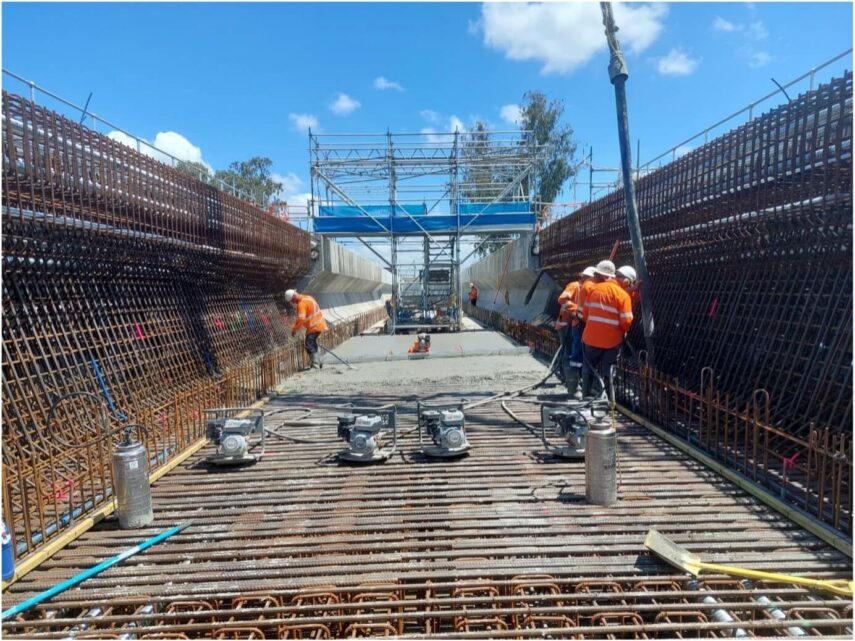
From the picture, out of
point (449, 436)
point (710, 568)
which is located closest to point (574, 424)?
point (449, 436)

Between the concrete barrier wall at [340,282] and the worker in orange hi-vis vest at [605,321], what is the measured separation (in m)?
14.3

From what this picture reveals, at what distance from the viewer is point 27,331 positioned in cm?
591

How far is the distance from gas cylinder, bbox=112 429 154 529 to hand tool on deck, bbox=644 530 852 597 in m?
3.78

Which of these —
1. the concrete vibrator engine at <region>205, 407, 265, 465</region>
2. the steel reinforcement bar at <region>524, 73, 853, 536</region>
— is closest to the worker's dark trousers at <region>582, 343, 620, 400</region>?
the steel reinforcement bar at <region>524, 73, 853, 536</region>

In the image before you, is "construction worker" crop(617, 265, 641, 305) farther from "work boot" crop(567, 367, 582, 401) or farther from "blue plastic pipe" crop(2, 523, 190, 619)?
"blue plastic pipe" crop(2, 523, 190, 619)

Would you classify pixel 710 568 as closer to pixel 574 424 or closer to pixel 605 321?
pixel 574 424

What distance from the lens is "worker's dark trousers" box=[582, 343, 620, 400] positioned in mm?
6730

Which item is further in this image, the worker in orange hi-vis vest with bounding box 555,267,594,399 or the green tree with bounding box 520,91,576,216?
the green tree with bounding box 520,91,576,216

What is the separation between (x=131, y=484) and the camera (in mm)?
3922

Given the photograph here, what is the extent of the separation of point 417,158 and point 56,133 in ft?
45.1

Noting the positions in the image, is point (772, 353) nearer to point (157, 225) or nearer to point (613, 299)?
point (613, 299)

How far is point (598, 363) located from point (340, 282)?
62.9 ft

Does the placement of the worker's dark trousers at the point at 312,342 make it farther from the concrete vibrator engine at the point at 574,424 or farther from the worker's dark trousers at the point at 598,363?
the concrete vibrator engine at the point at 574,424

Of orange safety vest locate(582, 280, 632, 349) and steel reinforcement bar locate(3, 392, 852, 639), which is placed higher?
orange safety vest locate(582, 280, 632, 349)
